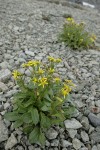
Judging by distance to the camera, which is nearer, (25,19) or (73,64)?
(73,64)

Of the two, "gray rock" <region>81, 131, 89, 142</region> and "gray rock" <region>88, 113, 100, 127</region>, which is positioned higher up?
"gray rock" <region>88, 113, 100, 127</region>

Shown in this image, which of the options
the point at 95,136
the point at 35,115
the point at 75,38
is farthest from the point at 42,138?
the point at 75,38

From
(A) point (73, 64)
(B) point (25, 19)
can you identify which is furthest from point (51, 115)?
(B) point (25, 19)

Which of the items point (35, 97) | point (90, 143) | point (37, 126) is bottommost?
point (90, 143)

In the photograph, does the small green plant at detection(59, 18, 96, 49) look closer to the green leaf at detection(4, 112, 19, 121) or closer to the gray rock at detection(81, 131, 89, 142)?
the gray rock at detection(81, 131, 89, 142)

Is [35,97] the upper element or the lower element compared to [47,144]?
upper

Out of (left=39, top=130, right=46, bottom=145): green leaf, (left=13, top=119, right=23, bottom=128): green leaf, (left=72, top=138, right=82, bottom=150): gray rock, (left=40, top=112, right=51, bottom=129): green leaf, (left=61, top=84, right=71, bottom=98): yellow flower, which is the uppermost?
(left=61, top=84, right=71, bottom=98): yellow flower

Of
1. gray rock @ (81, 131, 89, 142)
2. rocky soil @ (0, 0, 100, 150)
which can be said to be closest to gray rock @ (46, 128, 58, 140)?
rocky soil @ (0, 0, 100, 150)

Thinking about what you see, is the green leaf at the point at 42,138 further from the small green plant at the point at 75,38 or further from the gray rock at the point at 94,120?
the small green plant at the point at 75,38

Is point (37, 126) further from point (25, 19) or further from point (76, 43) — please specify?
point (25, 19)

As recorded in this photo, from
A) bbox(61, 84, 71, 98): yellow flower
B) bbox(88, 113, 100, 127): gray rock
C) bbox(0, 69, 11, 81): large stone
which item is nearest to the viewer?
bbox(61, 84, 71, 98): yellow flower
